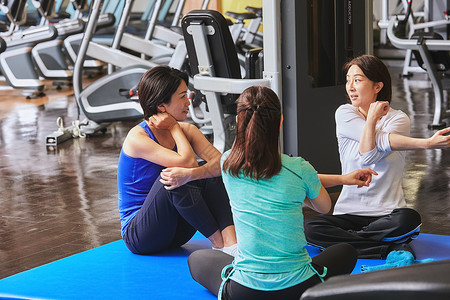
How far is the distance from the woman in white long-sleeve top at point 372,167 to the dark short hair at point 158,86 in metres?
0.69

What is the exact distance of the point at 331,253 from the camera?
246cm

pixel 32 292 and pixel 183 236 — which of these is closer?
pixel 32 292

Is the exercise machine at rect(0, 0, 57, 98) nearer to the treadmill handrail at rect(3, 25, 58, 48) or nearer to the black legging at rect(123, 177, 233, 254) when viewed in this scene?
the treadmill handrail at rect(3, 25, 58, 48)

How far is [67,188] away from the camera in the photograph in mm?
4867

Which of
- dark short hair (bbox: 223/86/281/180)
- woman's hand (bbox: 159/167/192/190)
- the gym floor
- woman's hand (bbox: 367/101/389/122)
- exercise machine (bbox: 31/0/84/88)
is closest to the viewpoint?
dark short hair (bbox: 223/86/281/180)

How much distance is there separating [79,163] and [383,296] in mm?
A: 4542

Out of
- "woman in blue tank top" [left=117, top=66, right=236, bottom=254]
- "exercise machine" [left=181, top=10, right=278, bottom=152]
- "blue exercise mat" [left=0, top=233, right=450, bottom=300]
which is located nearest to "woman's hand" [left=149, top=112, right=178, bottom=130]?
"woman in blue tank top" [left=117, top=66, right=236, bottom=254]

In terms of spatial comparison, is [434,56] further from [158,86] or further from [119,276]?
[119,276]

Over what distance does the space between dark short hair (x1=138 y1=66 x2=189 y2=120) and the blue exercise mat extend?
0.61 meters

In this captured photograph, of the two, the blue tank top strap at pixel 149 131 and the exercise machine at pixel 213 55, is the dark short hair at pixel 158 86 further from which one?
the exercise machine at pixel 213 55

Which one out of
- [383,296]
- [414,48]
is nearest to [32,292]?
[383,296]

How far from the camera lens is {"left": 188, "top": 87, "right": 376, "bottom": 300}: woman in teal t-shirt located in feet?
7.09

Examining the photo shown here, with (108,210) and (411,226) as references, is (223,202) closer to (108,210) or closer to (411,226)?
(411,226)

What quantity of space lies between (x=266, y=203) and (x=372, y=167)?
977 mm
